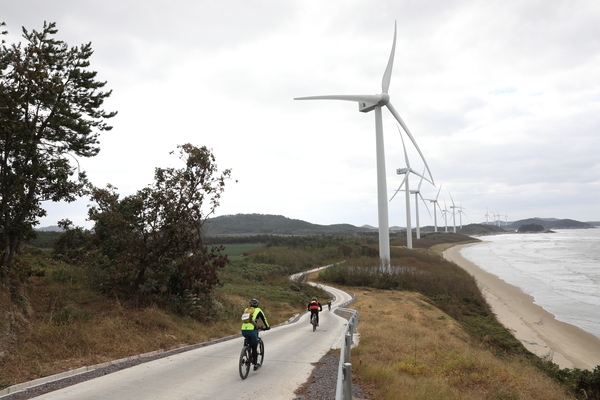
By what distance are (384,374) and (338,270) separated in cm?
5426

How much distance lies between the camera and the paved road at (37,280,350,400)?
9625mm

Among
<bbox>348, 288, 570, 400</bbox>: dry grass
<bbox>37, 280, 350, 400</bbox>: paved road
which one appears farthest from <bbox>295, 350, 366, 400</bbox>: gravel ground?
<bbox>348, 288, 570, 400</bbox>: dry grass

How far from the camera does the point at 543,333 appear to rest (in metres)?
36.9

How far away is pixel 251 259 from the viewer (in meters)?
82.3

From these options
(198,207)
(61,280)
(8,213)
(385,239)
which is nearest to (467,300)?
(385,239)

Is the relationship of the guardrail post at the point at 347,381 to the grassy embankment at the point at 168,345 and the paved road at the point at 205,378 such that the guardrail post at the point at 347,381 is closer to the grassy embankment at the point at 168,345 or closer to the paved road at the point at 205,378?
the grassy embankment at the point at 168,345

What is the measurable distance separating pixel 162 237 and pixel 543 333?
3574 centimetres

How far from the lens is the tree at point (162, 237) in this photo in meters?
18.1

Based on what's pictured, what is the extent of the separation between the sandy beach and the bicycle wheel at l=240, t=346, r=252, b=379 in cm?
2553

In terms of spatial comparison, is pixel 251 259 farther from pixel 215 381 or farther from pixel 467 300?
pixel 215 381

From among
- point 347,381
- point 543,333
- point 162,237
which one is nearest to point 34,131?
point 162,237

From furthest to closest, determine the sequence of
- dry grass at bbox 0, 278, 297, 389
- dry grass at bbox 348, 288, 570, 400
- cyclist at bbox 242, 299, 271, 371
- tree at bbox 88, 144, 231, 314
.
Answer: tree at bbox 88, 144, 231, 314
dry grass at bbox 0, 278, 297, 389
cyclist at bbox 242, 299, 271, 371
dry grass at bbox 348, 288, 570, 400

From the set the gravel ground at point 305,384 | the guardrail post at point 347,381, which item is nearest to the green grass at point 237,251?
the gravel ground at point 305,384

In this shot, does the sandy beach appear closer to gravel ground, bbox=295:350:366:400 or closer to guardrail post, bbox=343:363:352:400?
gravel ground, bbox=295:350:366:400
